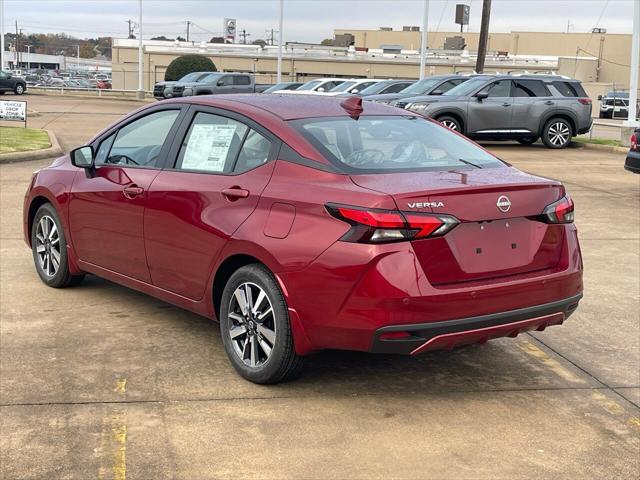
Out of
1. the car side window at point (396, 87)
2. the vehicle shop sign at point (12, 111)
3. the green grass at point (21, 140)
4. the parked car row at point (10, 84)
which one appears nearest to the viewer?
the green grass at point (21, 140)

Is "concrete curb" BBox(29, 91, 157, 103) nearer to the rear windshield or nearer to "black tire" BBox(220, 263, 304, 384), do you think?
the rear windshield

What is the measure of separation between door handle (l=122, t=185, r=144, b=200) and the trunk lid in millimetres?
1799

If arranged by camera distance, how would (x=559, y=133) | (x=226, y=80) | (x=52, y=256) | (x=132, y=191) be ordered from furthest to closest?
1. (x=226, y=80)
2. (x=559, y=133)
3. (x=52, y=256)
4. (x=132, y=191)

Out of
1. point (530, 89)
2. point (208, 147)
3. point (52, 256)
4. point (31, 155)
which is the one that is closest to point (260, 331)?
point (208, 147)

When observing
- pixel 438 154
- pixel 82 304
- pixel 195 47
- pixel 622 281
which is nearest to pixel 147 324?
pixel 82 304

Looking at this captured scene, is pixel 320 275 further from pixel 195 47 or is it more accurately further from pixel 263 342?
pixel 195 47

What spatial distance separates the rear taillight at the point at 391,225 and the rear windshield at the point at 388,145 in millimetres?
479

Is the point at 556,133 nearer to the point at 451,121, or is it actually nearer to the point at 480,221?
the point at 451,121

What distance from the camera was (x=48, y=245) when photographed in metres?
6.85

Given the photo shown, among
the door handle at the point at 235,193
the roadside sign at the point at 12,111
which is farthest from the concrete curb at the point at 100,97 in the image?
the door handle at the point at 235,193

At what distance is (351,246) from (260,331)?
860mm

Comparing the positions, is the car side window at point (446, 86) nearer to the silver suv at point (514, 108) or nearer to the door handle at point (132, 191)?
the silver suv at point (514, 108)

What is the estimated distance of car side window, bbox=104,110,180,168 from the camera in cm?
577

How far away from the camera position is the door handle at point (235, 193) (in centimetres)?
485
